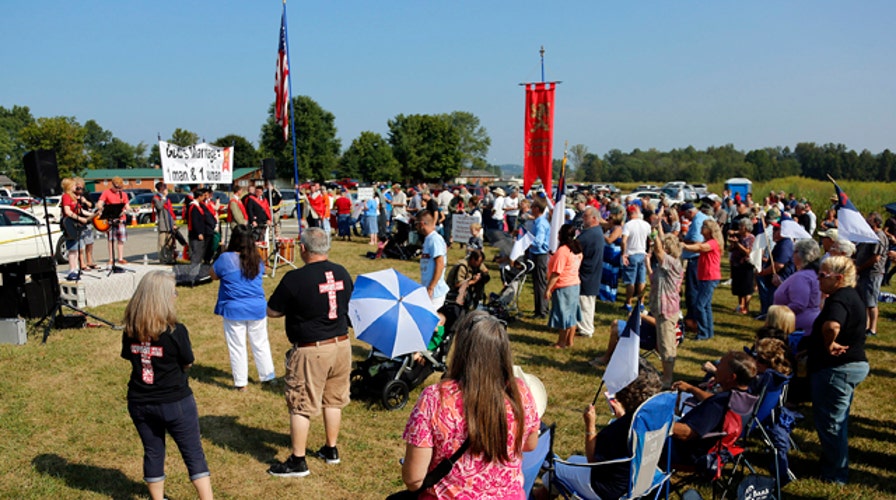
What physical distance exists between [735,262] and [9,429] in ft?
33.4

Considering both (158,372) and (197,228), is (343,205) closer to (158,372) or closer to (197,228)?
(197,228)

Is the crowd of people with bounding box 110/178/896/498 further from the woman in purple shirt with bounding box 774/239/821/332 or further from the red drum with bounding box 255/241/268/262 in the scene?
the red drum with bounding box 255/241/268/262

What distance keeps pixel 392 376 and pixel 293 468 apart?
1637 millimetres

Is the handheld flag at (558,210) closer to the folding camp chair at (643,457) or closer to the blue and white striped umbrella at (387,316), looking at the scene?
the blue and white striped umbrella at (387,316)

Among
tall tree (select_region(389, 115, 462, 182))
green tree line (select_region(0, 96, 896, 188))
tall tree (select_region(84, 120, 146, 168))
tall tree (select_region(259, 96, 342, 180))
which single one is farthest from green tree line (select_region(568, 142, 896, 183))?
tall tree (select_region(84, 120, 146, 168))

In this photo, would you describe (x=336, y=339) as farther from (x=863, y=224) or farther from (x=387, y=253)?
(x=387, y=253)

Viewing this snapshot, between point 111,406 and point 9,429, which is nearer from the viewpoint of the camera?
point 9,429

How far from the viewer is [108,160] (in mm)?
126938

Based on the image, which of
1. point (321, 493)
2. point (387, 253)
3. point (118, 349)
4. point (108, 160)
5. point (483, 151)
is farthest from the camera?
point (483, 151)

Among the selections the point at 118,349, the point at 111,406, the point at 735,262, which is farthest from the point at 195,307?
the point at 735,262

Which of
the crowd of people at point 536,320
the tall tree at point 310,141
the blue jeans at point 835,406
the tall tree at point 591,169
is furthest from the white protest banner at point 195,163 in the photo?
the tall tree at point 591,169

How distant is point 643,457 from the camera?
3344 millimetres

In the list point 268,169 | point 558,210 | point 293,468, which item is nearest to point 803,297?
point 558,210

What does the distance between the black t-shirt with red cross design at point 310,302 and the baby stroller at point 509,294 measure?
368 cm
